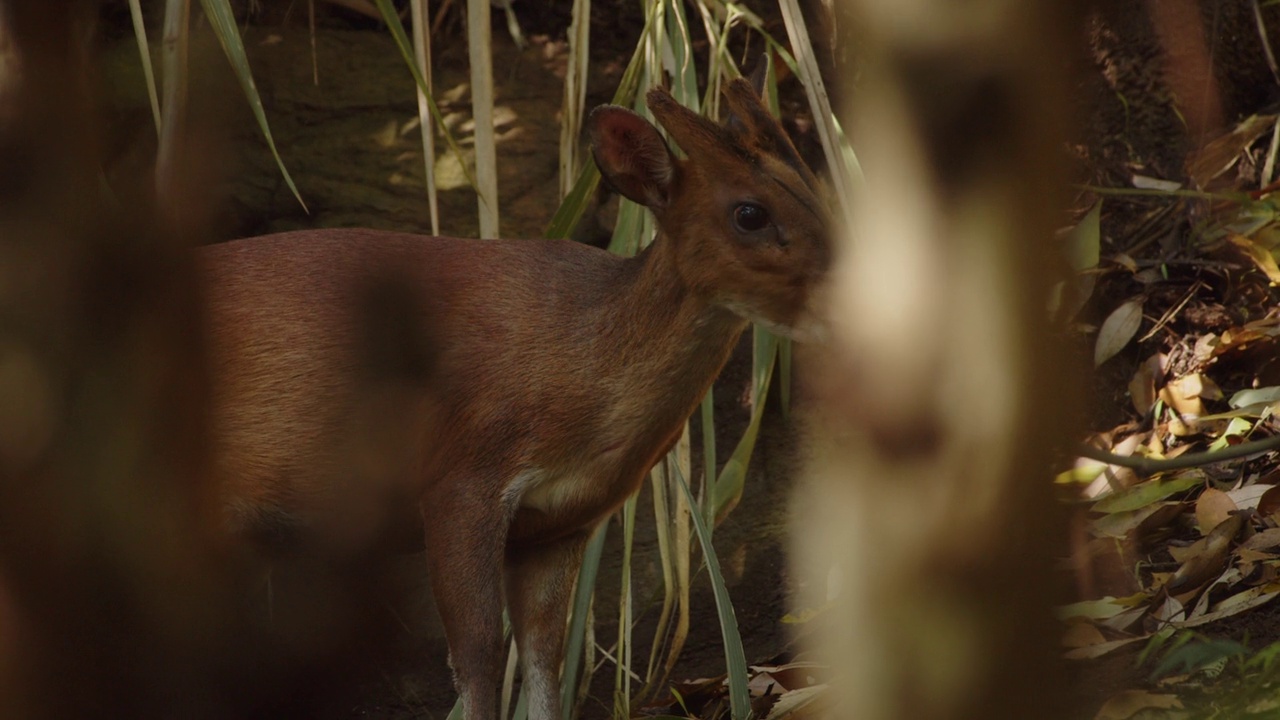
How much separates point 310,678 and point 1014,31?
1.07 m

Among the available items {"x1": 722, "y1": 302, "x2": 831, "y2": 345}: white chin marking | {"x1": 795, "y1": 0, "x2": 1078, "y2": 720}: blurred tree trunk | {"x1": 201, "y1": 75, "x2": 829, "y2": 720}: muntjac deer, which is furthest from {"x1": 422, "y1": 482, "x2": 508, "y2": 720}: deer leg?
{"x1": 795, "y1": 0, "x2": 1078, "y2": 720}: blurred tree trunk

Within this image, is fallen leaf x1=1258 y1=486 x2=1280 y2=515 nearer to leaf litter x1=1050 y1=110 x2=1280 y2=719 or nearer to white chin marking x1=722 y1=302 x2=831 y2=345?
leaf litter x1=1050 y1=110 x2=1280 y2=719

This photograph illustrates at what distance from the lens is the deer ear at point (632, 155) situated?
11.2ft

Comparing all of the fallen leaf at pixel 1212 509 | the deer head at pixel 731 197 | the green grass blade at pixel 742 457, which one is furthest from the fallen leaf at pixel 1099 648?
the green grass blade at pixel 742 457

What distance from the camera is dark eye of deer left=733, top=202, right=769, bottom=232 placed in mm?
3369

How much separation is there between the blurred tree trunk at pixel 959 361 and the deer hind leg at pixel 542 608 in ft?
9.91

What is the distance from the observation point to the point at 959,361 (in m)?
0.66

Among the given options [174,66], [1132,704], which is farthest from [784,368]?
[174,66]

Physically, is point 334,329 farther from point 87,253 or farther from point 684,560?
point 87,253

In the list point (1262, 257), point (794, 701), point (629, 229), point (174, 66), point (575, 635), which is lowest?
point (794, 701)

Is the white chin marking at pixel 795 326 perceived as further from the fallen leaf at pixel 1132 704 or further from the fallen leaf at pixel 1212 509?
the fallen leaf at pixel 1212 509

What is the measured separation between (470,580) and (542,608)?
375 millimetres

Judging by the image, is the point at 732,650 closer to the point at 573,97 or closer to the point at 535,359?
the point at 535,359

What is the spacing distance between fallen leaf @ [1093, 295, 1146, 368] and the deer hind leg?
2184 millimetres
